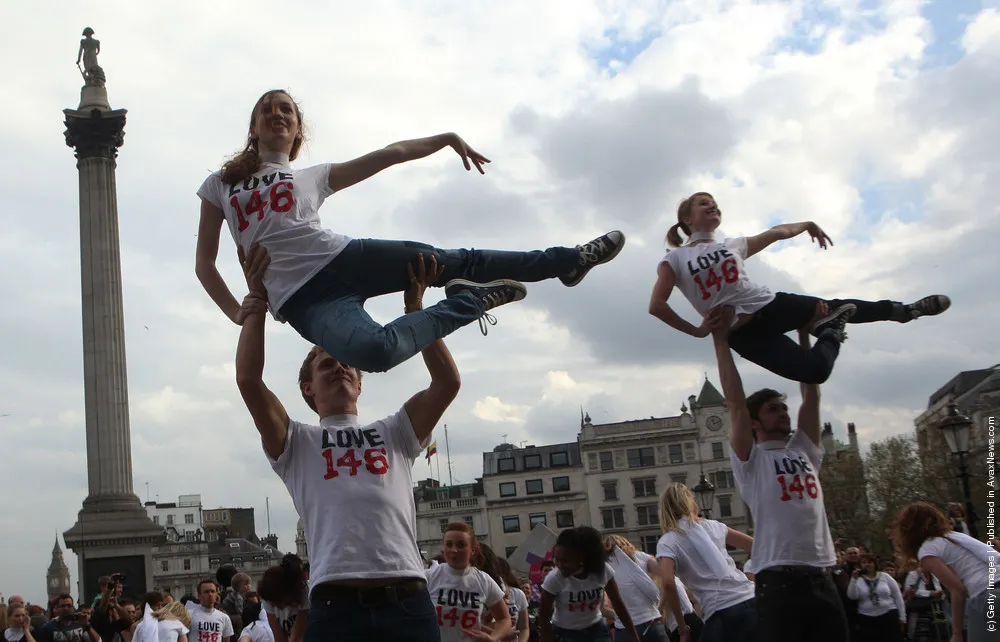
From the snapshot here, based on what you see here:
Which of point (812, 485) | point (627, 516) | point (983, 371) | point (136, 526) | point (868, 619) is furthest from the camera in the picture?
point (983, 371)

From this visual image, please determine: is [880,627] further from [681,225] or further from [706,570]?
[681,225]

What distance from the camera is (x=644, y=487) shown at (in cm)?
8231

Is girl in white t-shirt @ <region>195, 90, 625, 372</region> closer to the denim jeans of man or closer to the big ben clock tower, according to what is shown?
the denim jeans of man

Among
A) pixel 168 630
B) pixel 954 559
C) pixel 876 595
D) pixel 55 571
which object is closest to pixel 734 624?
pixel 954 559

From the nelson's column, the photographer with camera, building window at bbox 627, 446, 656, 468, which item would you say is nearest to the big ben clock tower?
building window at bbox 627, 446, 656, 468

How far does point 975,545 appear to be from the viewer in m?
7.91

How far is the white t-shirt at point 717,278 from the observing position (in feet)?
21.9

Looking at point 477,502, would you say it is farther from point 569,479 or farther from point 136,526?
point 136,526

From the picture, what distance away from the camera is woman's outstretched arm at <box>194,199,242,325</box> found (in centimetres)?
596

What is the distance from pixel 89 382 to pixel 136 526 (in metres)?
6.02

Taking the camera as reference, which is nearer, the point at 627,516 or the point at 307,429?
the point at 307,429

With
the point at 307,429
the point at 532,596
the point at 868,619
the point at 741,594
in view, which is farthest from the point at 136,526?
the point at 307,429

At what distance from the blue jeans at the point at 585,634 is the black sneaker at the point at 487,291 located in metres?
4.54

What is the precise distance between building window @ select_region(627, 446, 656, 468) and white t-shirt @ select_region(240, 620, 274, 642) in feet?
239
